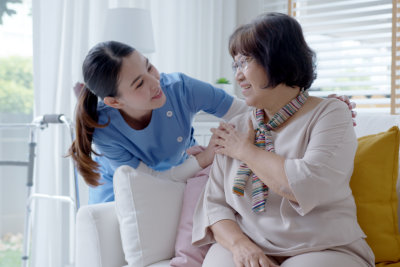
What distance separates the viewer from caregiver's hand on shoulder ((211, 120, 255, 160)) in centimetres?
135

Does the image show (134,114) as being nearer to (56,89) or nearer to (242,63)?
(242,63)

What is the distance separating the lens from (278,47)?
4.33 ft

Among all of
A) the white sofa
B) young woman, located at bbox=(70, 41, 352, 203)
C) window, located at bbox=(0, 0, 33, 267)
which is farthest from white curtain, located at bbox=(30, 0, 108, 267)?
the white sofa

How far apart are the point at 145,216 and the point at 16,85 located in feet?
5.11

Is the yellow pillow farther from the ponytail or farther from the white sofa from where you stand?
the ponytail

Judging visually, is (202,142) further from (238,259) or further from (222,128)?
(238,259)

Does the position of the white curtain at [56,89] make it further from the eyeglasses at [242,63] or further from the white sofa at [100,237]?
the eyeglasses at [242,63]

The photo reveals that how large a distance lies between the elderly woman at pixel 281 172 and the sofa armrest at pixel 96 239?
12.4 inches

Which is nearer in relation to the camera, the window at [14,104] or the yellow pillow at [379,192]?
the yellow pillow at [379,192]

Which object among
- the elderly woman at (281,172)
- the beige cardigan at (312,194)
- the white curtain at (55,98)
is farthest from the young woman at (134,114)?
the white curtain at (55,98)

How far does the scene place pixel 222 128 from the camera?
59.2 inches

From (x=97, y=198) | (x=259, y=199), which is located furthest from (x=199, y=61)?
(x=259, y=199)

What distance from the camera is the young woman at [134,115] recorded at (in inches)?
66.6

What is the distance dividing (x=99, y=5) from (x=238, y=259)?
6.75 ft
